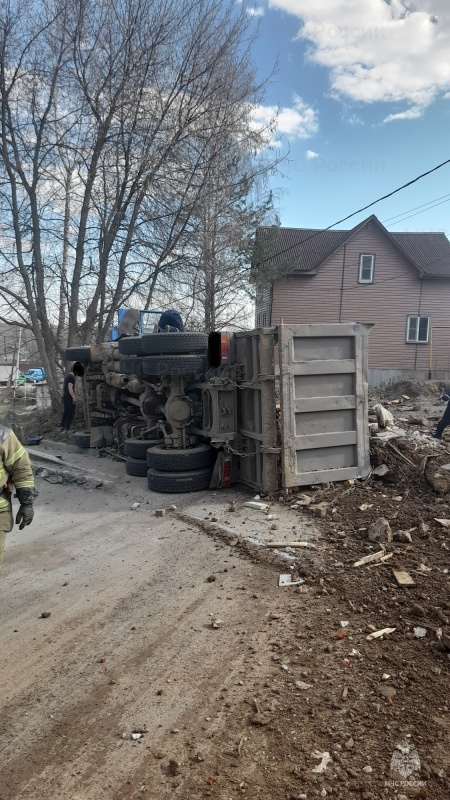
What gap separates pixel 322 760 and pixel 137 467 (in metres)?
6.00

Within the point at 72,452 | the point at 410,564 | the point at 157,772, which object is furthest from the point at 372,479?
the point at 72,452

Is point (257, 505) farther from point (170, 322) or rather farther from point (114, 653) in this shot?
point (170, 322)

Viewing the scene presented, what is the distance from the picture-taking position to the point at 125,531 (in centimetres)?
564

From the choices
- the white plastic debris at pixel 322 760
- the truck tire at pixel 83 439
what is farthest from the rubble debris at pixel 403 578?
the truck tire at pixel 83 439

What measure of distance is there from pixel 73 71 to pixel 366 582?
14.1 meters

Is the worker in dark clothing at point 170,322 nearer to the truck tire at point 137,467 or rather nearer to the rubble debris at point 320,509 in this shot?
the truck tire at point 137,467

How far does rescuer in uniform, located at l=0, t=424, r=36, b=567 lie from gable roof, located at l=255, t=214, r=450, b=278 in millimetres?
21843

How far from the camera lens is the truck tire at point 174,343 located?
694 cm

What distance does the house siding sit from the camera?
26312 mm

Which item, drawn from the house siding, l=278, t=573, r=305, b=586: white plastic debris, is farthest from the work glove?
the house siding

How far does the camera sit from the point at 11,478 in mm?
3742

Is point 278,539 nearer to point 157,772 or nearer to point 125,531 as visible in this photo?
point 125,531

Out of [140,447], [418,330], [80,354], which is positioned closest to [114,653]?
[140,447]

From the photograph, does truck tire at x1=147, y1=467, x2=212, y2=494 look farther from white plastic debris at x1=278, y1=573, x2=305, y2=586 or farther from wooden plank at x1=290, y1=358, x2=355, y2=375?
white plastic debris at x1=278, y1=573, x2=305, y2=586
